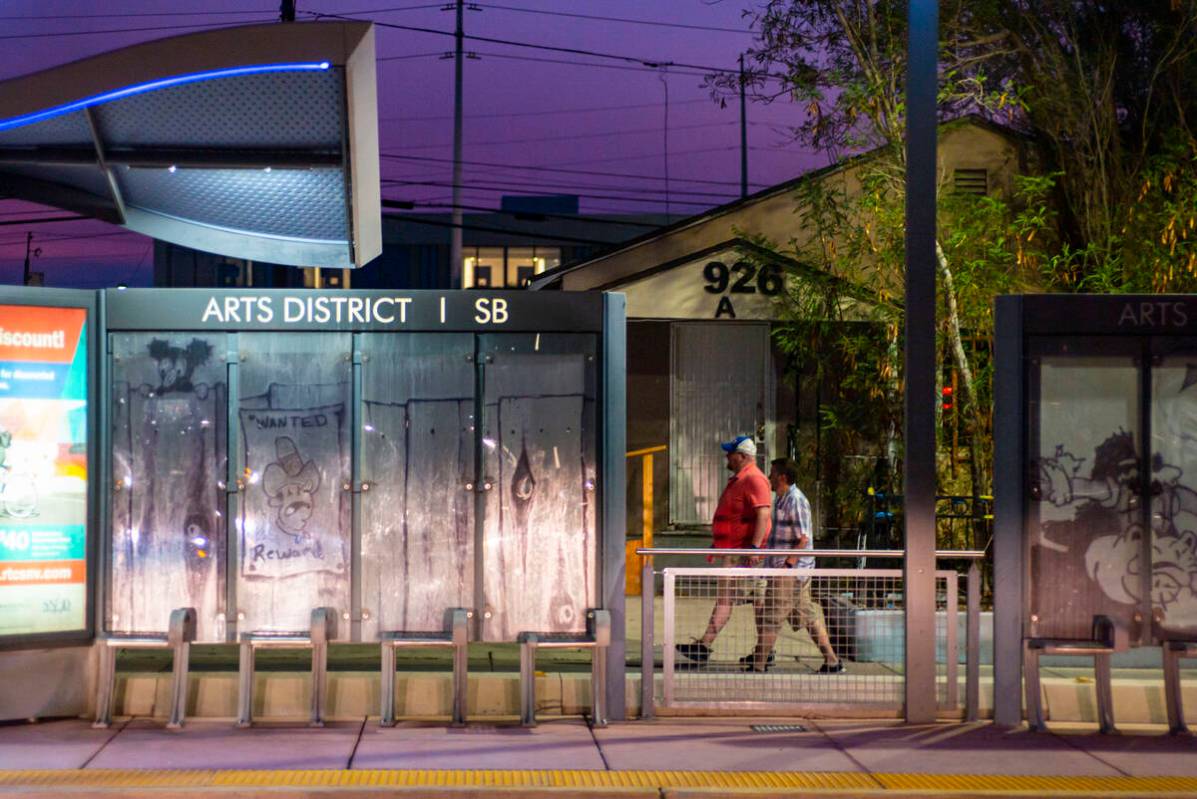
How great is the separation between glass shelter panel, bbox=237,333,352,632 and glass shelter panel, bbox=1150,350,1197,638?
5279mm

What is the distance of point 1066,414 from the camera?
31.7ft

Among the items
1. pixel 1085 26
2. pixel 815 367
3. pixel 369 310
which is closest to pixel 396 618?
pixel 369 310

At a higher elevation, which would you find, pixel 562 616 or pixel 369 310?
pixel 369 310

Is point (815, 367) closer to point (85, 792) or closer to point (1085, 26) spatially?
point (1085, 26)

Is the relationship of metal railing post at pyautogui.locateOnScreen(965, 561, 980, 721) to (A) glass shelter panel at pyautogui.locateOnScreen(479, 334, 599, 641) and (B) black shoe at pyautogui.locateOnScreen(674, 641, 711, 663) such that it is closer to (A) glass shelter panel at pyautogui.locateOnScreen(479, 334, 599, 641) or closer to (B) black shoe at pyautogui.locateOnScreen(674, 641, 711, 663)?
(B) black shoe at pyautogui.locateOnScreen(674, 641, 711, 663)

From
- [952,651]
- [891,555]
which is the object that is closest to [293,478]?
[891,555]

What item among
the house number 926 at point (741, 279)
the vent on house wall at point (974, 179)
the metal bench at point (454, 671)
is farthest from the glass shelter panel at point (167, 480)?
the vent on house wall at point (974, 179)

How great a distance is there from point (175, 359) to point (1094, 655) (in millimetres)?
6209

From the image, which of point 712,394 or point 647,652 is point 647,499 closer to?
point 712,394

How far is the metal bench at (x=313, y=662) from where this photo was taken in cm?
929

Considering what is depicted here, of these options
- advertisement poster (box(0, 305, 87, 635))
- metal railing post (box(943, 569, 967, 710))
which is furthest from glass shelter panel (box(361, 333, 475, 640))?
metal railing post (box(943, 569, 967, 710))

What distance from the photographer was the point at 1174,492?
31.8 ft

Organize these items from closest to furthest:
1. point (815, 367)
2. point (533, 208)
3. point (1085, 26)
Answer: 1. point (1085, 26)
2. point (815, 367)
3. point (533, 208)

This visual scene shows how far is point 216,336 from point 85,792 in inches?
130
